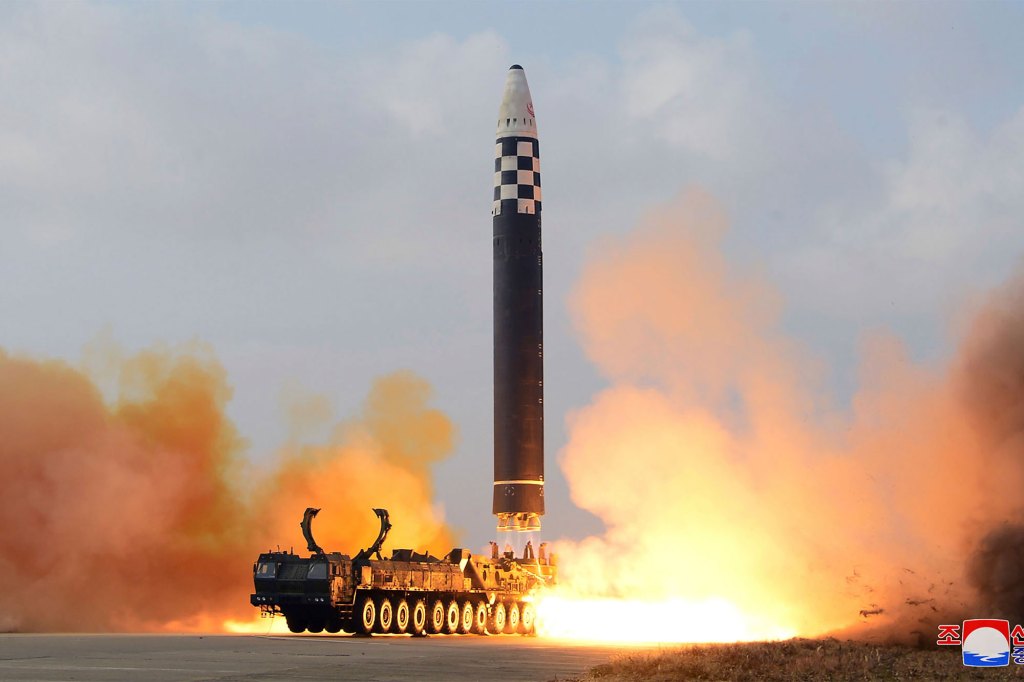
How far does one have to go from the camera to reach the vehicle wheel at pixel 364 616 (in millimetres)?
44562

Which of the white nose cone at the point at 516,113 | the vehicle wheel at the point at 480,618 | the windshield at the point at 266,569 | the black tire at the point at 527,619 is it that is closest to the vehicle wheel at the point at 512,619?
the black tire at the point at 527,619

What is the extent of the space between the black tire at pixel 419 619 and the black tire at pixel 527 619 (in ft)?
19.3

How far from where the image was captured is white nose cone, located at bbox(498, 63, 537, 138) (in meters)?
55.4

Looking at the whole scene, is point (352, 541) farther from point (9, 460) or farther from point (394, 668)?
point (394, 668)

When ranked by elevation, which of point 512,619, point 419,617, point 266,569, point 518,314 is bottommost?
point 419,617

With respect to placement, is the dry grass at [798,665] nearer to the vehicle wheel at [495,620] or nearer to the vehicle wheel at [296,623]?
the vehicle wheel at [296,623]

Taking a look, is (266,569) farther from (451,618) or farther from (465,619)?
(465,619)

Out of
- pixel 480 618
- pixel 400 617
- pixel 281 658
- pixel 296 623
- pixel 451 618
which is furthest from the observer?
pixel 480 618

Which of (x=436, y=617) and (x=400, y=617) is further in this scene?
(x=436, y=617)

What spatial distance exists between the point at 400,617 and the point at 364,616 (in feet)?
5.60

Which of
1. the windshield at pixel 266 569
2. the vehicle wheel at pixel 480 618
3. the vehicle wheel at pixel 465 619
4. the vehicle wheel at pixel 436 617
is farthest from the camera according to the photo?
the vehicle wheel at pixel 480 618

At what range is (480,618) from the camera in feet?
164

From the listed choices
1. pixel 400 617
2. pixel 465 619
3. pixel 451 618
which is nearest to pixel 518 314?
pixel 465 619

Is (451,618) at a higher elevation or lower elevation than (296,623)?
higher
